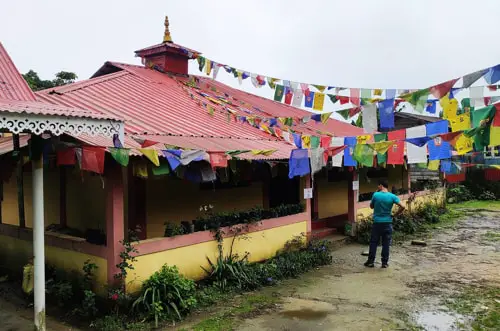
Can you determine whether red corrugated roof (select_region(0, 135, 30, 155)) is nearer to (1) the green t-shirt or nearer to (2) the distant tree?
(1) the green t-shirt

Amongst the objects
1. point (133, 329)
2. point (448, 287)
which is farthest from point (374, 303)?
point (133, 329)

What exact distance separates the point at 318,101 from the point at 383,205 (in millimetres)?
2972

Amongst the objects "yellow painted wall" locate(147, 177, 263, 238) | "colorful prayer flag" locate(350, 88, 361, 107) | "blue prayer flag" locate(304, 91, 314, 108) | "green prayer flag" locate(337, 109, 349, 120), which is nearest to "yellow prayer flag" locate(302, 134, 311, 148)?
"blue prayer flag" locate(304, 91, 314, 108)

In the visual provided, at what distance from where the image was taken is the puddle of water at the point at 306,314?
6098 millimetres

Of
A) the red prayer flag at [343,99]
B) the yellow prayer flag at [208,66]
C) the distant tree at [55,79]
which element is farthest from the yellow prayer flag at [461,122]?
the distant tree at [55,79]

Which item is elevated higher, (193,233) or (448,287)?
(193,233)

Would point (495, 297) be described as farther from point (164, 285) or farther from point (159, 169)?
point (159, 169)

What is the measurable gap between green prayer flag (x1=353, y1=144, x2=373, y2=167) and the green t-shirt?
1330 mm

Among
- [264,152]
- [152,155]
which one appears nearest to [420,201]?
Result: [264,152]

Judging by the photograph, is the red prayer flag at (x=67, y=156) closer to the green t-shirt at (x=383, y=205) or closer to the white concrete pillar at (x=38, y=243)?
the white concrete pillar at (x=38, y=243)

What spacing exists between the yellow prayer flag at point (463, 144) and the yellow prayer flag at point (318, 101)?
447cm

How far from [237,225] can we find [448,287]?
159 inches

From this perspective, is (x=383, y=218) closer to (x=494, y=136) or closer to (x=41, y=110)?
(x=494, y=136)

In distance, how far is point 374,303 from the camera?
22.0 ft
